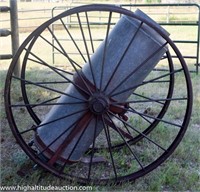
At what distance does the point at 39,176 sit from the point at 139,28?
1184mm

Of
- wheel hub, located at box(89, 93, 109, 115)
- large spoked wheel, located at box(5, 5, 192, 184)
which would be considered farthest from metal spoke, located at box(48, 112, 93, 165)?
wheel hub, located at box(89, 93, 109, 115)

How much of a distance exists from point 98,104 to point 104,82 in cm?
16

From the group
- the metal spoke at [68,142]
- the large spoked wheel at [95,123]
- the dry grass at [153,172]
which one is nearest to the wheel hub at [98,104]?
the large spoked wheel at [95,123]

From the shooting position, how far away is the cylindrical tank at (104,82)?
218 centimetres

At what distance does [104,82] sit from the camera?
222 centimetres

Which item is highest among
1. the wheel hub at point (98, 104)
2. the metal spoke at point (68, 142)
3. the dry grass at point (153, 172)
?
the wheel hub at point (98, 104)

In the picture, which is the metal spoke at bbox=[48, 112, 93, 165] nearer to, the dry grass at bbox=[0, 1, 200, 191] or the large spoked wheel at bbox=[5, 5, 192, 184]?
the large spoked wheel at bbox=[5, 5, 192, 184]

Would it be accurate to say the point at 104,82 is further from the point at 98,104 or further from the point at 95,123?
the point at 95,123

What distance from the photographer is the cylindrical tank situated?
2182mm

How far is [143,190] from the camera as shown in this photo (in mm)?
2270

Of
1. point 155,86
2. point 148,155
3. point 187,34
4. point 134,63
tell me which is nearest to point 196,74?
point 155,86

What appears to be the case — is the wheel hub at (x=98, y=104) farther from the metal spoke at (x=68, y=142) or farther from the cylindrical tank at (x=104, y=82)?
the metal spoke at (x=68, y=142)

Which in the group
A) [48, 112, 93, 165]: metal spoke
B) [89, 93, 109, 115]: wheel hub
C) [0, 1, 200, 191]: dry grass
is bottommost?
[0, 1, 200, 191]: dry grass

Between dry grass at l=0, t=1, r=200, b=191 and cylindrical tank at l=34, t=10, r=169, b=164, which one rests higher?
cylindrical tank at l=34, t=10, r=169, b=164
